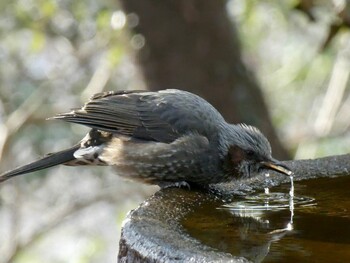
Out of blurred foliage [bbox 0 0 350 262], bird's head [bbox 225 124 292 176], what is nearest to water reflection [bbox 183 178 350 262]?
bird's head [bbox 225 124 292 176]

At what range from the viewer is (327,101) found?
1004 centimetres

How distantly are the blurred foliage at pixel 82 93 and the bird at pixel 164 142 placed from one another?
323 cm

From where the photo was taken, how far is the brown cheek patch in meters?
4.96

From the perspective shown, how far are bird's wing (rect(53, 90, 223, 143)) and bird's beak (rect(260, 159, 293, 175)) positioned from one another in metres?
0.38

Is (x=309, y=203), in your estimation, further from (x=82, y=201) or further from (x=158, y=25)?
(x=82, y=201)

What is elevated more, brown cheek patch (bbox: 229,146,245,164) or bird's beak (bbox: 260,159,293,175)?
brown cheek patch (bbox: 229,146,245,164)

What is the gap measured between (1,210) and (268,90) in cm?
357

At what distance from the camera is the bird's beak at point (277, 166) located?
179 inches

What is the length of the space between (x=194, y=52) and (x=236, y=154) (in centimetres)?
294

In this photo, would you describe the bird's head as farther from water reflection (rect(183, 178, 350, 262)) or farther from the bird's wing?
water reflection (rect(183, 178, 350, 262))

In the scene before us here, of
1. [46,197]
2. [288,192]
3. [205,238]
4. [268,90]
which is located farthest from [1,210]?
[205,238]

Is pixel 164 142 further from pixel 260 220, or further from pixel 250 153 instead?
pixel 260 220

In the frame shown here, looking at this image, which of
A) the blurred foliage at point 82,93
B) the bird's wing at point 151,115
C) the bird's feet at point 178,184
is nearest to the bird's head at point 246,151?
the bird's wing at point 151,115

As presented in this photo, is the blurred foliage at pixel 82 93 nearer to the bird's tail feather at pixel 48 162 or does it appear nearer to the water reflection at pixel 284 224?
the bird's tail feather at pixel 48 162
